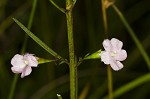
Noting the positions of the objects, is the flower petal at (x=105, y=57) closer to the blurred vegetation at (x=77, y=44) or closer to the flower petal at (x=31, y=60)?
the flower petal at (x=31, y=60)

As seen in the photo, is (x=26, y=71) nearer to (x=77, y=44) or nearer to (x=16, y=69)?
(x=16, y=69)

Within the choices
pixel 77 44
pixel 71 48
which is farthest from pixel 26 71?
pixel 77 44

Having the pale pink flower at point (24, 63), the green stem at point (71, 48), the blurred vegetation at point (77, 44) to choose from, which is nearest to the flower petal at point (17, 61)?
the pale pink flower at point (24, 63)

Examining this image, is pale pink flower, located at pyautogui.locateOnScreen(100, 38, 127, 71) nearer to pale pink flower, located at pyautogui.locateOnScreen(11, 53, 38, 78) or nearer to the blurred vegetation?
pale pink flower, located at pyautogui.locateOnScreen(11, 53, 38, 78)

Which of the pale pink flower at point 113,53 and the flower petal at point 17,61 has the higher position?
the flower petal at point 17,61

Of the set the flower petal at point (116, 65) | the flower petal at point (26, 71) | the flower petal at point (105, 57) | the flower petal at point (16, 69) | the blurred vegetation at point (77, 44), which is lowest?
the flower petal at point (116, 65)

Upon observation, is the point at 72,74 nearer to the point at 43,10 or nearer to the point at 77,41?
the point at 43,10

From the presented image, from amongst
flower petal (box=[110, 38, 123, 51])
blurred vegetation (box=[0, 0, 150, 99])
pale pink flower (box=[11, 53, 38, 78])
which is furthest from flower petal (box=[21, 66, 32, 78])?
blurred vegetation (box=[0, 0, 150, 99])
